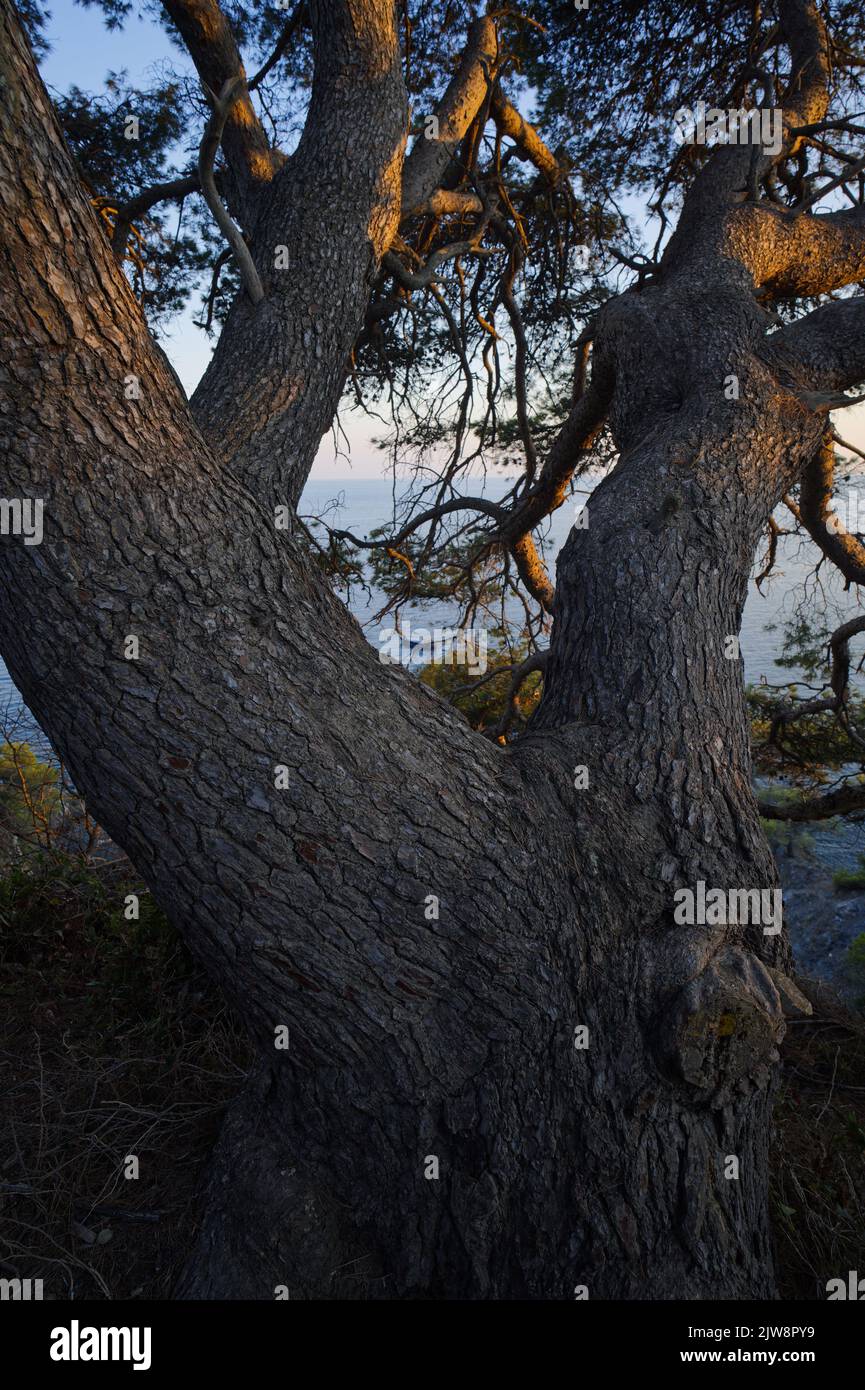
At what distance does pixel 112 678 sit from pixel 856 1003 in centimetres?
459

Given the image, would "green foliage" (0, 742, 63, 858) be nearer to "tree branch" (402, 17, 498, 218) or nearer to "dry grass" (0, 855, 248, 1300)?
"dry grass" (0, 855, 248, 1300)

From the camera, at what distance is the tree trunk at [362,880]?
1549 mm

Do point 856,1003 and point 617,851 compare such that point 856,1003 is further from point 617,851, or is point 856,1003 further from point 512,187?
point 512,187

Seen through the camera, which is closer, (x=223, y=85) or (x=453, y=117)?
(x=223, y=85)

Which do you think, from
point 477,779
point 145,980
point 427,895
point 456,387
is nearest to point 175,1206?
point 145,980

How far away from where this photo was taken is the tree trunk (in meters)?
1.55

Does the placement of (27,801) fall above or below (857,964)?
above

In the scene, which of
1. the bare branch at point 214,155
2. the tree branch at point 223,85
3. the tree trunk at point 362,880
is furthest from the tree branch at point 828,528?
the bare branch at point 214,155

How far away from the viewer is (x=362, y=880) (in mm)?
1681

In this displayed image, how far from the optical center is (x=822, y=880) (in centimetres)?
777

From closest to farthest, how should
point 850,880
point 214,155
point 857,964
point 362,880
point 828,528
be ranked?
point 362,880, point 214,155, point 828,528, point 857,964, point 850,880

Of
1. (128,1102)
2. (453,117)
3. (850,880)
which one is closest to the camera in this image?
(128,1102)

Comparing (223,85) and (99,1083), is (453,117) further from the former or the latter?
(99,1083)

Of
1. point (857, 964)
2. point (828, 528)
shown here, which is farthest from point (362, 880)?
point (857, 964)
